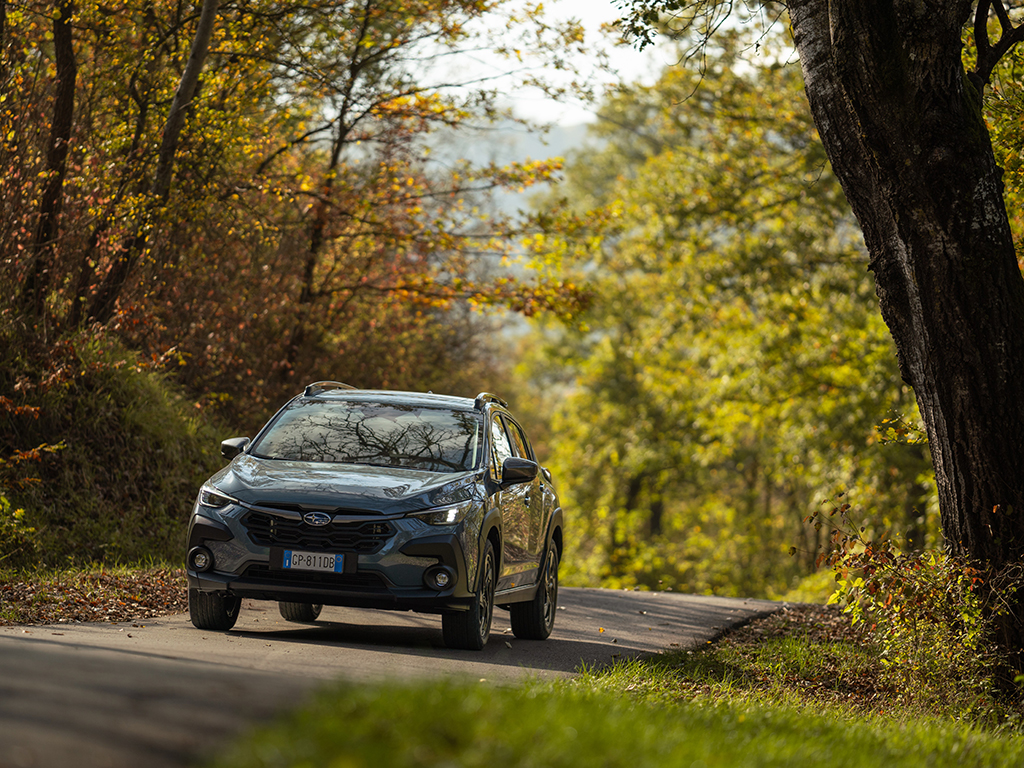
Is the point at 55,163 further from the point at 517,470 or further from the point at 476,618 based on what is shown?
the point at 476,618

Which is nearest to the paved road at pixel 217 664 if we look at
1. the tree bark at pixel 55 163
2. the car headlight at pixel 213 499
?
the car headlight at pixel 213 499

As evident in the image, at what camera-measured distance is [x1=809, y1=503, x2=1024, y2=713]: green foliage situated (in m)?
9.22

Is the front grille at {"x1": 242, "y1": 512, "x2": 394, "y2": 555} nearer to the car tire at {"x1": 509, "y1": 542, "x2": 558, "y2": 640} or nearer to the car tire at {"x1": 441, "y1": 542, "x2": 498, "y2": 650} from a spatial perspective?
the car tire at {"x1": 441, "y1": 542, "x2": 498, "y2": 650}

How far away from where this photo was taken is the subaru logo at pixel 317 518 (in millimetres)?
8883

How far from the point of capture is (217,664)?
681cm

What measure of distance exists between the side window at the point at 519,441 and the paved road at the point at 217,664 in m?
1.72

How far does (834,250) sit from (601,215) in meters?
8.25

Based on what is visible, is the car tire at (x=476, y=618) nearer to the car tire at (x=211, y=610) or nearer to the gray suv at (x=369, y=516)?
the gray suv at (x=369, y=516)

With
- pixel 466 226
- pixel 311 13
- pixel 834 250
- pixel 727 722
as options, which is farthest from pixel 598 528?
pixel 727 722

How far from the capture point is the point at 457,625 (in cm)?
938

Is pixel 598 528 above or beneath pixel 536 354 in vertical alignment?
beneath

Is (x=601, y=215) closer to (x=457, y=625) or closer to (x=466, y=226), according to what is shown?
(x=466, y=226)

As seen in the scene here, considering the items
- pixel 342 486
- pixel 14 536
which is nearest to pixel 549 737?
pixel 342 486

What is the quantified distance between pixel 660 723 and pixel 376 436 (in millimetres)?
4871
